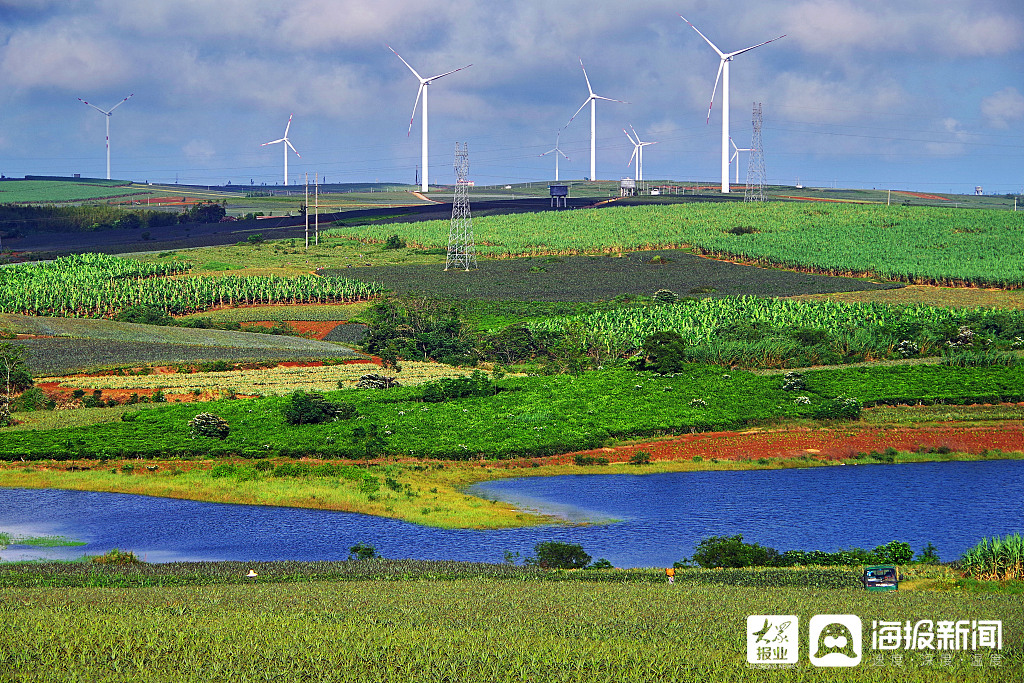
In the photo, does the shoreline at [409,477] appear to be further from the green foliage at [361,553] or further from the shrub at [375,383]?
the shrub at [375,383]

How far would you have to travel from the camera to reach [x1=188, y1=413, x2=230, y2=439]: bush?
7681 centimetres

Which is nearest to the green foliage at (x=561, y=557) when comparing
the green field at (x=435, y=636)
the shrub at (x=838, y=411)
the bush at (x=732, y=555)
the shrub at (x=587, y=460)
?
the bush at (x=732, y=555)

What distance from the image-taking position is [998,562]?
42.2 m

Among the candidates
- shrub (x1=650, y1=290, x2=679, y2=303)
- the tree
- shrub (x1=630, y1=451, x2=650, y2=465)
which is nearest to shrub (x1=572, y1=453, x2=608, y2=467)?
shrub (x1=630, y1=451, x2=650, y2=465)

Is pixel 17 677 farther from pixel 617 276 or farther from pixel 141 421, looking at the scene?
pixel 617 276

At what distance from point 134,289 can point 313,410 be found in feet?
273

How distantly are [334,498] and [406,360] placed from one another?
173 feet

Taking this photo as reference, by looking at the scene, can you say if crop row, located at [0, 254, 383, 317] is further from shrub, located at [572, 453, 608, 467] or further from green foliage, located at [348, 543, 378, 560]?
green foliage, located at [348, 543, 378, 560]

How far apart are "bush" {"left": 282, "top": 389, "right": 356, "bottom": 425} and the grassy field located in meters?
46.0

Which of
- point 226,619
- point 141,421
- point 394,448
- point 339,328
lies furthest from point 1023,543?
point 339,328

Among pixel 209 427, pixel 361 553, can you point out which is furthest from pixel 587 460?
pixel 361 553

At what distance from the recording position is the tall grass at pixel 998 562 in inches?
1642

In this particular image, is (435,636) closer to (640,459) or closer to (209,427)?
(640,459)

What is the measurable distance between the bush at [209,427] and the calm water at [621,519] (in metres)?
10.9
